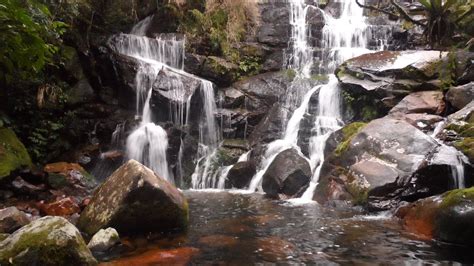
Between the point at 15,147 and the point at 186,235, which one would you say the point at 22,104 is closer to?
the point at 15,147

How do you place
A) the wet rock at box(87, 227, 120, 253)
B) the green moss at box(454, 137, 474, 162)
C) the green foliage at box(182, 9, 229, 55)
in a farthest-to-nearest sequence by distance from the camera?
the green foliage at box(182, 9, 229, 55), the green moss at box(454, 137, 474, 162), the wet rock at box(87, 227, 120, 253)

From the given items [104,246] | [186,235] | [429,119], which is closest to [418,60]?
[429,119]

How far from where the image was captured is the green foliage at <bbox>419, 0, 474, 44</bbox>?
12836 mm

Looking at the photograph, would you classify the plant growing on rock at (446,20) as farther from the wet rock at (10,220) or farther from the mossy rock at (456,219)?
the wet rock at (10,220)

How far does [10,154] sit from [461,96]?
1109 centimetres

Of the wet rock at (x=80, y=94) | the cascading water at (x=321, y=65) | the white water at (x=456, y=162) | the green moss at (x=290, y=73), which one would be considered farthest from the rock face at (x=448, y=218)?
the wet rock at (x=80, y=94)

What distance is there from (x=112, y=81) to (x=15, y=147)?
15.2 feet

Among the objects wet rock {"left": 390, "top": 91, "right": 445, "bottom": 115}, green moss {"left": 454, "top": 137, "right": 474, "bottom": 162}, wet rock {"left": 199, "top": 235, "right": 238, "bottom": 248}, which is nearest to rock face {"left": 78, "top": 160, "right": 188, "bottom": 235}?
wet rock {"left": 199, "top": 235, "right": 238, "bottom": 248}

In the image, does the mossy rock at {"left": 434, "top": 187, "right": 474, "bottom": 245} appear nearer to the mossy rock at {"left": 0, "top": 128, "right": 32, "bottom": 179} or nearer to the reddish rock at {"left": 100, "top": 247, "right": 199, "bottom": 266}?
the reddish rock at {"left": 100, "top": 247, "right": 199, "bottom": 266}

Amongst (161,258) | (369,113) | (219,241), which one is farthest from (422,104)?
(161,258)

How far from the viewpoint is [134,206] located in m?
6.29

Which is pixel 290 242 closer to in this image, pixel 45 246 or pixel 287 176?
pixel 45 246

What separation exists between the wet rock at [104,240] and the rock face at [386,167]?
485cm

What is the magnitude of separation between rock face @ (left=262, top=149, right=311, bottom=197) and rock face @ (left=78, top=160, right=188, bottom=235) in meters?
3.85
